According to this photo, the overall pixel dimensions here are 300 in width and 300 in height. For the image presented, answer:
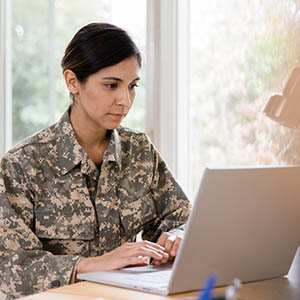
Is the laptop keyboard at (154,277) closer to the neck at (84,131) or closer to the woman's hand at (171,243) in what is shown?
the woman's hand at (171,243)

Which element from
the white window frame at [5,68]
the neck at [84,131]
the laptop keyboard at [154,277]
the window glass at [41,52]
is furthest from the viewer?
the white window frame at [5,68]

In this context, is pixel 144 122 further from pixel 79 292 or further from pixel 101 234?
pixel 79 292

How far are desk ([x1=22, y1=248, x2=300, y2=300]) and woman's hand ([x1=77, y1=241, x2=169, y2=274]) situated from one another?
15 centimetres

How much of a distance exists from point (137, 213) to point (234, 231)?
2.58ft

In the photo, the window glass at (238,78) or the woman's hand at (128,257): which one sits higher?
the window glass at (238,78)

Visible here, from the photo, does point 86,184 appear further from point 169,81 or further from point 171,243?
point 169,81

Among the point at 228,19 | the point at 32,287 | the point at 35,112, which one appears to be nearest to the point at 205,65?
the point at 228,19

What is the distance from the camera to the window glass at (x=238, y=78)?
226 cm

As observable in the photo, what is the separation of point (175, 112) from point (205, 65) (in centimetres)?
26

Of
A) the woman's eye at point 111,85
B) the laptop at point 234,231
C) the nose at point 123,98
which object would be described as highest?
the woman's eye at point 111,85

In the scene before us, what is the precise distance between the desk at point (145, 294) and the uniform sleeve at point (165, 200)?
0.62 metres

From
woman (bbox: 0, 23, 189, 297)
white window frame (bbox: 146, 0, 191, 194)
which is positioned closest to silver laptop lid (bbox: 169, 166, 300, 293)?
woman (bbox: 0, 23, 189, 297)

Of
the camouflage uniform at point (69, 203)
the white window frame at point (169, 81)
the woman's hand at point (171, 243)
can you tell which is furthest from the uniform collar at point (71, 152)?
the white window frame at point (169, 81)

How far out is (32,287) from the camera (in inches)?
65.2
